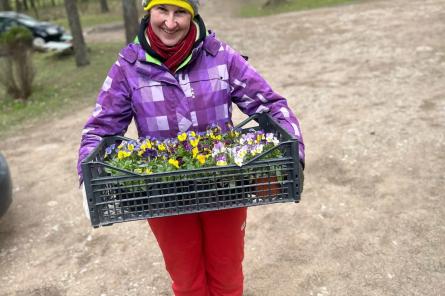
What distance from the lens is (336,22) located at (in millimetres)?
11969

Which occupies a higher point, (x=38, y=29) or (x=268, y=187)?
(x=268, y=187)

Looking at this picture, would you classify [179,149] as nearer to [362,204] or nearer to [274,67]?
[362,204]

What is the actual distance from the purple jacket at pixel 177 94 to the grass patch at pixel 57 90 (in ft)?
18.5

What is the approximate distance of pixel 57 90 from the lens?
942cm

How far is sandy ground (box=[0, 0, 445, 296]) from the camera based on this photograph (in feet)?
10.5

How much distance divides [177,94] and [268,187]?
61 cm

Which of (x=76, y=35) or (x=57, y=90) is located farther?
(x=76, y=35)

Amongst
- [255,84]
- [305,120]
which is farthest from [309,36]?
[255,84]

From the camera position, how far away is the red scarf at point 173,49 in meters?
2.05

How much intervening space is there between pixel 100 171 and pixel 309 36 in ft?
32.6

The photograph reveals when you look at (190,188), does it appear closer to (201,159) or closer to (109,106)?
(201,159)

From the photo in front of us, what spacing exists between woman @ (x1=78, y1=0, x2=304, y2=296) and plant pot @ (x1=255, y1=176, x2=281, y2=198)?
205 mm

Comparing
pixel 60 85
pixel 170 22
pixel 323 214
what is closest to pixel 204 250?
pixel 170 22

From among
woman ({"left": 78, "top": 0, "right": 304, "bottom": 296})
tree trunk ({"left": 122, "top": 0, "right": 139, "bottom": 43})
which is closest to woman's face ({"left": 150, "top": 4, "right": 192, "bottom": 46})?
woman ({"left": 78, "top": 0, "right": 304, "bottom": 296})
